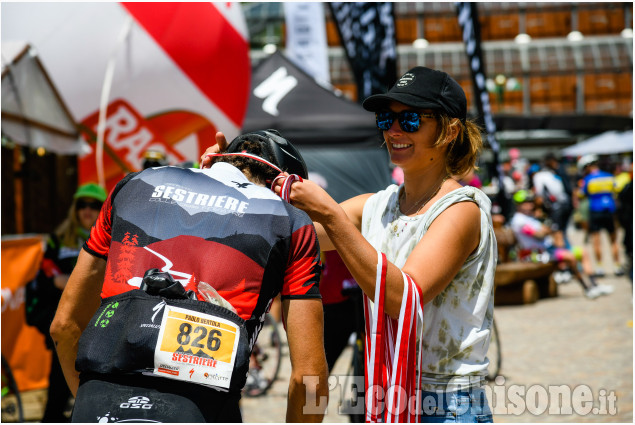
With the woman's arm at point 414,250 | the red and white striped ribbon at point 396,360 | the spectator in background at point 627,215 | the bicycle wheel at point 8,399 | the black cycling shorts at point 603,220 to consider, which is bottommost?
the black cycling shorts at point 603,220

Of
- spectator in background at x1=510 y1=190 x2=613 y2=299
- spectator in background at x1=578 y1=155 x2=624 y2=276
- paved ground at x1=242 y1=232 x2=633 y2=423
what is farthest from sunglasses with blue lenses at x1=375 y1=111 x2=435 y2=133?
spectator in background at x1=578 y1=155 x2=624 y2=276

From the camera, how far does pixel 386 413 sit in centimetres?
226

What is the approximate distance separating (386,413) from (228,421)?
54 centimetres

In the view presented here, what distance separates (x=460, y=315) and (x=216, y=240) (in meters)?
0.82

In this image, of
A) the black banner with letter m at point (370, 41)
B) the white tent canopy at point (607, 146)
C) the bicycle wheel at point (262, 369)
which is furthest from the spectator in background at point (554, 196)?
the white tent canopy at point (607, 146)

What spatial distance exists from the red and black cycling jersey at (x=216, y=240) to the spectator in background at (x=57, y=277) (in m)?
3.44

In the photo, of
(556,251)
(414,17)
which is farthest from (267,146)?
(414,17)

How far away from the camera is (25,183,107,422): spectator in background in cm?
520

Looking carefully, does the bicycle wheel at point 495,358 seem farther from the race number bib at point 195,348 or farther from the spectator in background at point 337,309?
the race number bib at point 195,348

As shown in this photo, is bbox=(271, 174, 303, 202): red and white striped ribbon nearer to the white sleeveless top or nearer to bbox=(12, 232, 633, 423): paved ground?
the white sleeveless top

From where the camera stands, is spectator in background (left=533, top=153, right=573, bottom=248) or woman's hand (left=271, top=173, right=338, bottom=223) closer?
woman's hand (left=271, top=173, right=338, bottom=223)

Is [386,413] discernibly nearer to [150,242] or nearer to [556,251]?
[150,242]

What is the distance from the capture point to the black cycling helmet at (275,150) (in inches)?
89.4

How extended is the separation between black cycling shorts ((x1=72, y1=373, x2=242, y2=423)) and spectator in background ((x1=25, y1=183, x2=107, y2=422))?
11.4ft
